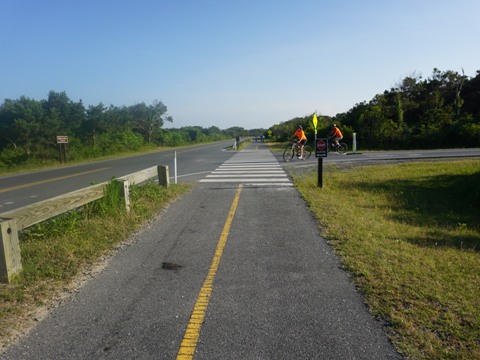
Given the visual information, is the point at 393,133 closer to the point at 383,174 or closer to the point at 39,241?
the point at 383,174

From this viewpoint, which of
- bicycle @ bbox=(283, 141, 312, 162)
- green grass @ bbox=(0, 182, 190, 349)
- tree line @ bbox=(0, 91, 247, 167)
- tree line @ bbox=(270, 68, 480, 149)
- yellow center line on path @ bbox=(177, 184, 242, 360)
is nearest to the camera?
yellow center line on path @ bbox=(177, 184, 242, 360)

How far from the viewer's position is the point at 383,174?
13.5 m

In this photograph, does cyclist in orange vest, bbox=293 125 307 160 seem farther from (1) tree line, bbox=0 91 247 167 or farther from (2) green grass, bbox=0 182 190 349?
(1) tree line, bbox=0 91 247 167

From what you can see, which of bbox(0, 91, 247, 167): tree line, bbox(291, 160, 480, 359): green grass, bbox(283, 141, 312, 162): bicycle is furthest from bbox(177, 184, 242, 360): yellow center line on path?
bbox(0, 91, 247, 167): tree line

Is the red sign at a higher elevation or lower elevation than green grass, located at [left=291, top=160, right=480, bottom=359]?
higher

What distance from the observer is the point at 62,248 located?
4.92 metres

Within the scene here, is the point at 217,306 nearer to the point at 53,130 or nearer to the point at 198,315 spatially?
the point at 198,315

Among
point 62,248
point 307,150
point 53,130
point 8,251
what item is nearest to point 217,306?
point 8,251

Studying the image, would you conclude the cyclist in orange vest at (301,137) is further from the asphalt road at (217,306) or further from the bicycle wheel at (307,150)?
the asphalt road at (217,306)

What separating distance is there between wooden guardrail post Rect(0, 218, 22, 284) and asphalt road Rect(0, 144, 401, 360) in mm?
921

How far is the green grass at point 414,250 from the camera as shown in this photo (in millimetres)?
2904

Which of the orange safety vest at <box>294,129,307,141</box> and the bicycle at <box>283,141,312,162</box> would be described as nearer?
the orange safety vest at <box>294,129,307,141</box>

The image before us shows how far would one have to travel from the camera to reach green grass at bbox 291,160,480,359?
2.90 meters

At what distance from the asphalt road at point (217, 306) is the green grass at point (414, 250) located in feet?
0.90
